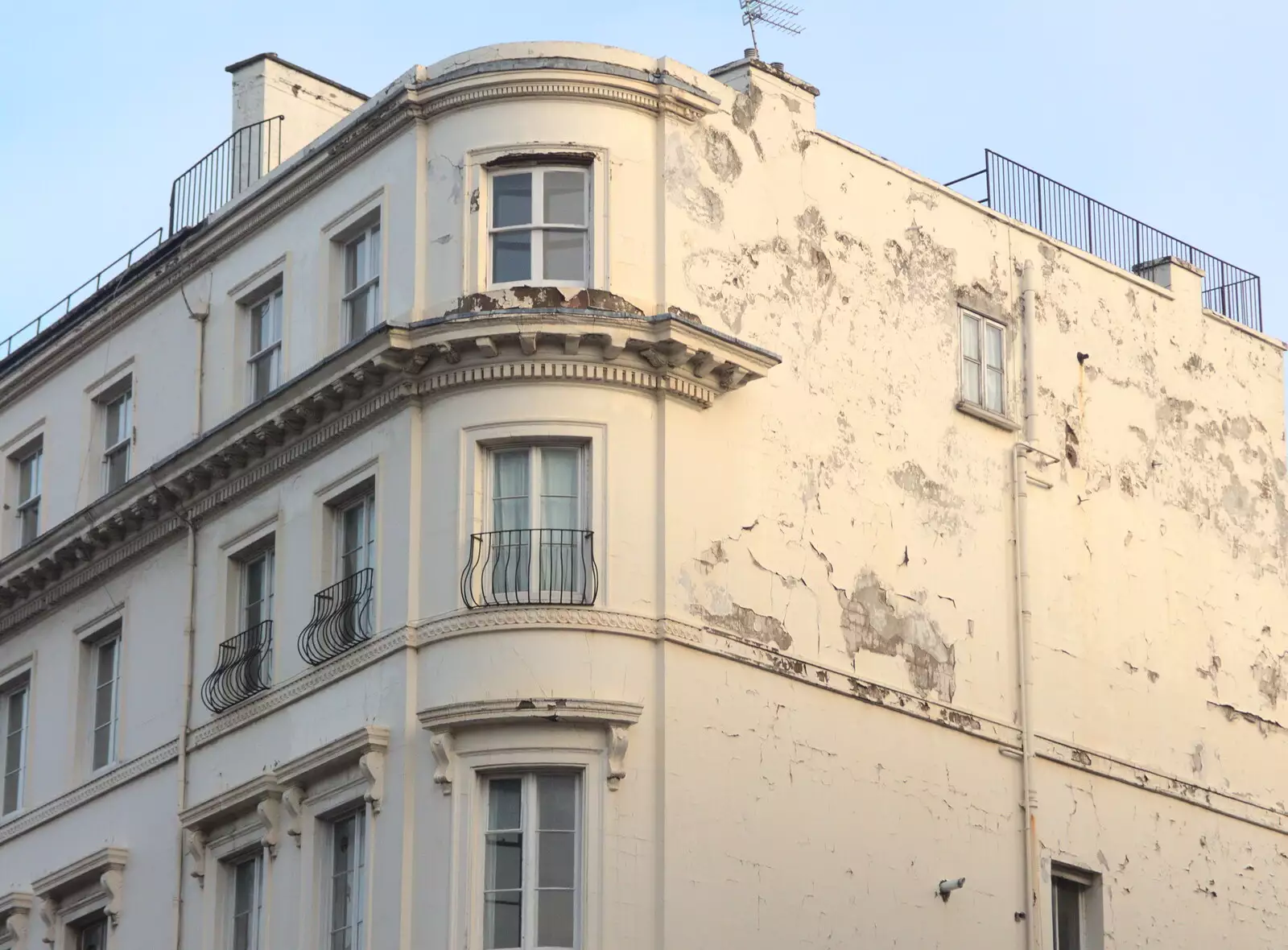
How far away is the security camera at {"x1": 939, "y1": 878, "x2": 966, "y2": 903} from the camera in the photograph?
130ft

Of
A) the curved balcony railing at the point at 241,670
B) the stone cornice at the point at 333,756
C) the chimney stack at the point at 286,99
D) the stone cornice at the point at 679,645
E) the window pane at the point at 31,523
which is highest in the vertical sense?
the chimney stack at the point at 286,99

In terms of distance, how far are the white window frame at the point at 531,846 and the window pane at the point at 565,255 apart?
634 centimetres

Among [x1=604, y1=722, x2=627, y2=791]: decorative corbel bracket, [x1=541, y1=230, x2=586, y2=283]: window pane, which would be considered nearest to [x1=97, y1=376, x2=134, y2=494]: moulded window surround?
[x1=541, y1=230, x2=586, y2=283]: window pane

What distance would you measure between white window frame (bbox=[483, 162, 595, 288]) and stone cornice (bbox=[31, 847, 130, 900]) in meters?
9.96

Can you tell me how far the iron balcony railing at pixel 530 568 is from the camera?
37.3m

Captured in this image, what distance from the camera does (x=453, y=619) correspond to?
37281 mm

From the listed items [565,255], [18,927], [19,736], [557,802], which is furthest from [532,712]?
[19,736]

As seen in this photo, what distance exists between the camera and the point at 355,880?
124 feet

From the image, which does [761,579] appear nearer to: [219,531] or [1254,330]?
[219,531]

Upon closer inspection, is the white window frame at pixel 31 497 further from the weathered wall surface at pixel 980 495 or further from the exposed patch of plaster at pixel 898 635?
the exposed patch of plaster at pixel 898 635

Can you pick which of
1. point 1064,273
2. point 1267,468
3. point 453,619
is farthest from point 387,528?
point 1267,468

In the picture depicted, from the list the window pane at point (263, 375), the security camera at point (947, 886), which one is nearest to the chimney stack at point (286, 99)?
the window pane at point (263, 375)

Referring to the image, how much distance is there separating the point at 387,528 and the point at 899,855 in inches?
304

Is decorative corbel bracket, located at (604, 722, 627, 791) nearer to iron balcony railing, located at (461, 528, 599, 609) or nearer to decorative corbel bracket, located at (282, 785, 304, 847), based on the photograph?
iron balcony railing, located at (461, 528, 599, 609)
